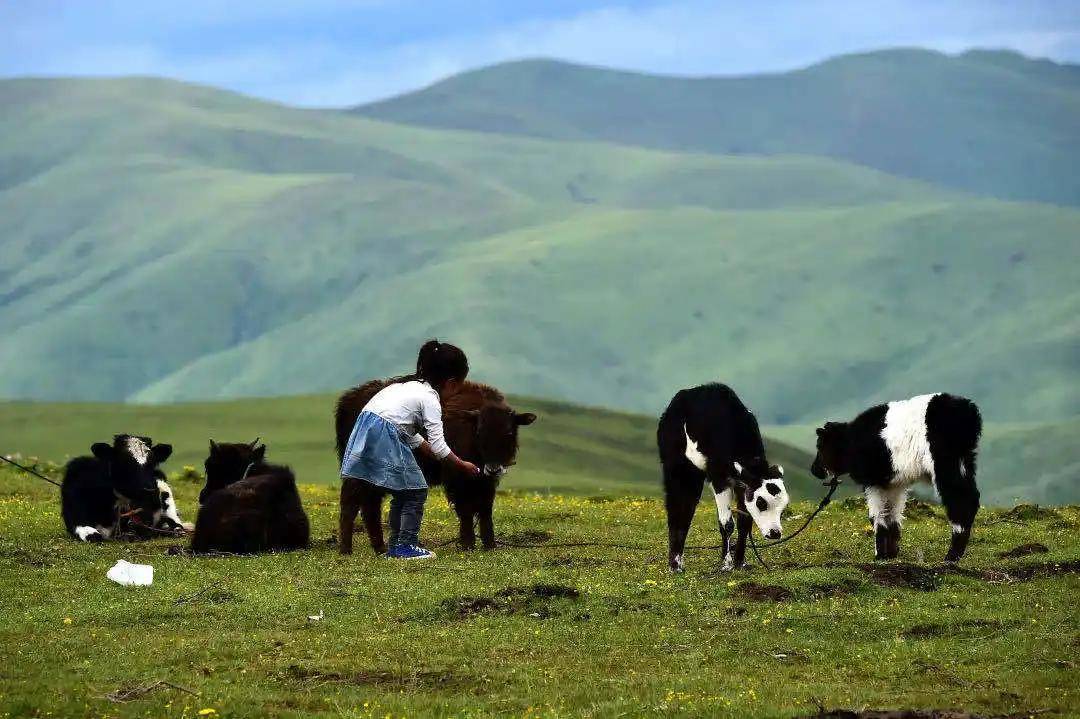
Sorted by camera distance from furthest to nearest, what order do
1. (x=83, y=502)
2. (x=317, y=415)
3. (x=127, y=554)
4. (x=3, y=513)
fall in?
(x=317, y=415) → (x=3, y=513) → (x=83, y=502) → (x=127, y=554)

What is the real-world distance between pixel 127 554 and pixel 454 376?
5.36 meters

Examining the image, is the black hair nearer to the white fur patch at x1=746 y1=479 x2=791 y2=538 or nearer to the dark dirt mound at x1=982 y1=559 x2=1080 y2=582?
the white fur patch at x1=746 y1=479 x2=791 y2=538

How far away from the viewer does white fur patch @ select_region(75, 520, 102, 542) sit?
82.6 ft

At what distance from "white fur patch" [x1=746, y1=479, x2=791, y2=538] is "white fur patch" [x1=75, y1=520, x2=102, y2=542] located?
34.5 feet

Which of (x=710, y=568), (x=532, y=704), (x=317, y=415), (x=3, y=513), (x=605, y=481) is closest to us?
(x=532, y=704)

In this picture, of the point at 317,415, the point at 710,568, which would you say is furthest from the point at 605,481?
the point at 710,568

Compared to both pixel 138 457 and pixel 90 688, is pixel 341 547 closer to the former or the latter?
pixel 138 457

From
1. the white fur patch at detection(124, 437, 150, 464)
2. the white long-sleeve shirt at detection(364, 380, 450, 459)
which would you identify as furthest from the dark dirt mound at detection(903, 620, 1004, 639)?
the white fur patch at detection(124, 437, 150, 464)

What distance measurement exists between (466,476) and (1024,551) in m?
7.89

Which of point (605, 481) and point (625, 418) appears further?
point (625, 418)

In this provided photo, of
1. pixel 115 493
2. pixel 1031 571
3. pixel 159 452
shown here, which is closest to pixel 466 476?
pixel 159 452

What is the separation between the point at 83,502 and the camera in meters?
25.4

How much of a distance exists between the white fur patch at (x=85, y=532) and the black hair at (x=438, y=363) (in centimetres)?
611

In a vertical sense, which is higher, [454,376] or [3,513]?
[454,376]
